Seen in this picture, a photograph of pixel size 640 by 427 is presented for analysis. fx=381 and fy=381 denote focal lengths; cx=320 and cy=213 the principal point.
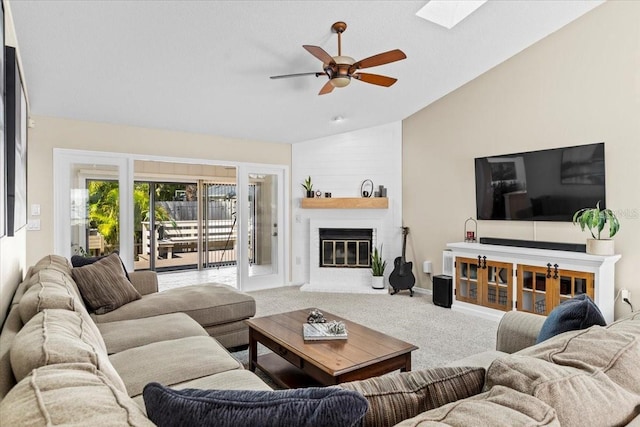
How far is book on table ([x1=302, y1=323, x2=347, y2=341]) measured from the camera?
249 centimetres

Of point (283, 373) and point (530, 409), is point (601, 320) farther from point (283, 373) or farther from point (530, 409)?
point (283, 373)

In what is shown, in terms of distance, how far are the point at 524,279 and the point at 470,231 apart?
111cm

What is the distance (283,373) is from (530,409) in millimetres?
2135

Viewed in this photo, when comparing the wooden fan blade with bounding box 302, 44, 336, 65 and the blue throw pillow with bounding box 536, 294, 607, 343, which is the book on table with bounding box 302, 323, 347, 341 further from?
the wooden fan blade with bounding box 302, 44, 336, 65


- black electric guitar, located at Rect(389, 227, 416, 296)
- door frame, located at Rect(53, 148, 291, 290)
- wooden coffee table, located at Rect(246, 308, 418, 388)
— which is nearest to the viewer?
wooden coffee table, located at Rect(246, 308, 418, 388)

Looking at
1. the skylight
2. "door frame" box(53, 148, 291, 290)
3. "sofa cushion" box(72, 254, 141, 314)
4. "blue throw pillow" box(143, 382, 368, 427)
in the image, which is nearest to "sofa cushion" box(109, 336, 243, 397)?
"sofa cushion" box(72, 254, 141, 314)

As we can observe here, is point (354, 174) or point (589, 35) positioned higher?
point (589, 35)

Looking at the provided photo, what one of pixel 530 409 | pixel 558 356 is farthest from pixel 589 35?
pixel 530 409

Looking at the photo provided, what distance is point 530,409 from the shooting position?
0.77 metres

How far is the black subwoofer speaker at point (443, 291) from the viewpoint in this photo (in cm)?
487

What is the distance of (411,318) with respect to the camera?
4.40 m

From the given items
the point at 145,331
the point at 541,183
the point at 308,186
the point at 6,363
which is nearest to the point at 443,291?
the point at 541,183

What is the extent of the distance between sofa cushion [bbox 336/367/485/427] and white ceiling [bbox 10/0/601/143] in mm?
2822

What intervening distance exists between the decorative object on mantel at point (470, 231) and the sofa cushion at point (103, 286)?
4.03m
